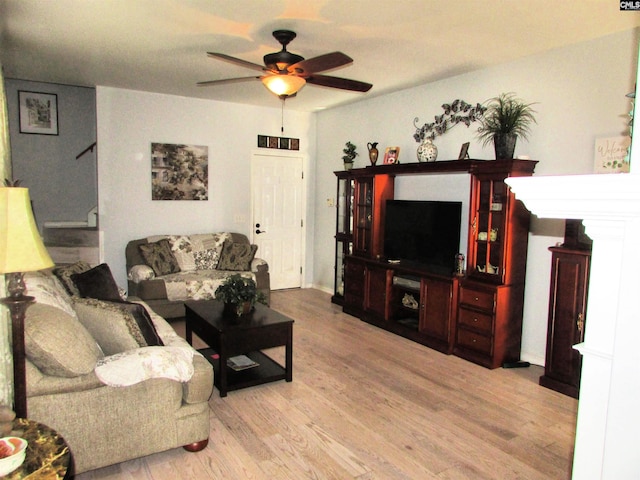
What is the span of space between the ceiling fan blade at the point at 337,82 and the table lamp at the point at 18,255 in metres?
2.30

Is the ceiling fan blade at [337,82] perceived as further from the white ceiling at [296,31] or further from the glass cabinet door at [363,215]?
the glass cabinet door at [363,215]

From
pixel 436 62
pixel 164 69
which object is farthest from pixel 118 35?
pixel 436 62

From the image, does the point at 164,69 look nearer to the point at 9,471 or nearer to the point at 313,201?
the point at 313,201

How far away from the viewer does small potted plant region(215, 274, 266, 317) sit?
3592 millimetres

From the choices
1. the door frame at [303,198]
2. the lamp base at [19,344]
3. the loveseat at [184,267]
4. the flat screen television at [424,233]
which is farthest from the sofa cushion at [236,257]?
the lamp base at [19,344]

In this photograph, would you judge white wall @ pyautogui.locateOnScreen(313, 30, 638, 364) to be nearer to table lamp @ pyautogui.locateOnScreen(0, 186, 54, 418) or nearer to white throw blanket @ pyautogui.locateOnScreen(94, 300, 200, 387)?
white throw blanket @ pyautogui.locateOnScreen(94, 300, 200, 387)

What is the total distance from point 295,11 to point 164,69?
2.15m

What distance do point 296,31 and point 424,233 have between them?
233 cm

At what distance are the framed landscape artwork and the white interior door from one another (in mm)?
743

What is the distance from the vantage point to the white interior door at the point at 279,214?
6.81m

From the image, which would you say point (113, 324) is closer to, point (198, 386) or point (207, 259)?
point (198, 386)

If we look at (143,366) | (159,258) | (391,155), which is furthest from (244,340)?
(391,155)

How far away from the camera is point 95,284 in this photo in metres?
3.43

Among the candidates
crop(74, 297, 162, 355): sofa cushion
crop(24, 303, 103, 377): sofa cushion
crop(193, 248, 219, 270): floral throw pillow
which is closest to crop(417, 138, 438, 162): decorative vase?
crop(193, 248, 219, 270): floral throw pillow
